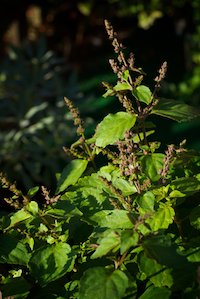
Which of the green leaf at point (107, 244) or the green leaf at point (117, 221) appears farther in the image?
the green leaf at point (117, 221)

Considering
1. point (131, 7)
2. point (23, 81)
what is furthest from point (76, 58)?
point (23, 81)

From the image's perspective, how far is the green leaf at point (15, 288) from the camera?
3.07 feet

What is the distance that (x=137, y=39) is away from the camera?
29.6 feet

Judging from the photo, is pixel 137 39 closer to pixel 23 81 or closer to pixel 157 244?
pixel 23 81

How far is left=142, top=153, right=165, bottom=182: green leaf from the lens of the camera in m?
1.01

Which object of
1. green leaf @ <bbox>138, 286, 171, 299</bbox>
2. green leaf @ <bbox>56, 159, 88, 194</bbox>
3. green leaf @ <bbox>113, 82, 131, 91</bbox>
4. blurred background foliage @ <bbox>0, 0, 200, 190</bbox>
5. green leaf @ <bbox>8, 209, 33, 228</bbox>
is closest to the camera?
green leaf @ <bbox>138, 286, 171, 299</bbox>

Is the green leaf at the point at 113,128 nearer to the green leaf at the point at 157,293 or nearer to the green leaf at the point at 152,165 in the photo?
the green leaf at the point at 152,165

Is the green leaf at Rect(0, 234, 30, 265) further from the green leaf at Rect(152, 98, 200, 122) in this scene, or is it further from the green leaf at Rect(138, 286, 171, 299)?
the green leaf at Rect(152, 98, 200, 122)

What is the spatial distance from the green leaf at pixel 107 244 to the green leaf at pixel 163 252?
0.08 metres

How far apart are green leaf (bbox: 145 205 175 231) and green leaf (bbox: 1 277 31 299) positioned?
1.50ft

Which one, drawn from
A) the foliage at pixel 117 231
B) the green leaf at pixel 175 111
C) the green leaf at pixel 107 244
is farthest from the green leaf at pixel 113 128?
the green leaf at pixel 107 244

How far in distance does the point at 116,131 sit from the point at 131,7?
6.78 m

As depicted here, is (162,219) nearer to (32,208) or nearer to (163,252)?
(163,252)

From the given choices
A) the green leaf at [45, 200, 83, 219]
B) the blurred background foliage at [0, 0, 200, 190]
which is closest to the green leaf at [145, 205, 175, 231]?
the green leaf at [45, 200, 83, 219]
